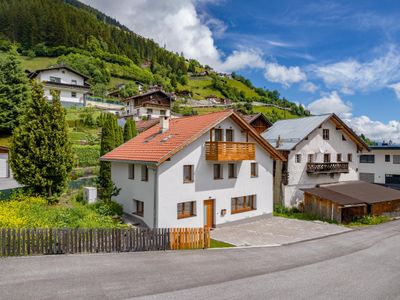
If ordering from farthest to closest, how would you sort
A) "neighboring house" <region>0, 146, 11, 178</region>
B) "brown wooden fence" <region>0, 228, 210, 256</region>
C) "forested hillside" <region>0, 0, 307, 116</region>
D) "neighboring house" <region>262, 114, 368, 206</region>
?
1. "forested hillside" <region>0, 0, 307, 116</region>
2. "neighboring house" <region>0, 146, 11, 178</region>
3. "neighboring house" <region>262, 114, 368, 206</region>
4. "brown wooden fence" <region>0, 228, 210, 256</region>

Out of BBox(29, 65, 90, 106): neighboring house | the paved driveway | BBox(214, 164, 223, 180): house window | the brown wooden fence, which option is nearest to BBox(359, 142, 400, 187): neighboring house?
the paved driveway

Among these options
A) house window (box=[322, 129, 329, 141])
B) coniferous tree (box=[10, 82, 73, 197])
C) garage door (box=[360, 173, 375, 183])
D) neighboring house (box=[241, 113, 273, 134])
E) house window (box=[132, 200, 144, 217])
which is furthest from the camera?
garage door (box=[360, 173, 375, 183])

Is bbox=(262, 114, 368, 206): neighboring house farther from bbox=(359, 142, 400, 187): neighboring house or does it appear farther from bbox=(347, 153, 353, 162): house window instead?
bbox=(359, 142, 400, 187): neighboring house

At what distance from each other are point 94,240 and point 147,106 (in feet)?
173

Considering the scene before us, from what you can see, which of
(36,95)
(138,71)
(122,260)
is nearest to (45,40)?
(138,71)

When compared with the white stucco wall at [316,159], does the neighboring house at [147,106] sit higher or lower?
higher

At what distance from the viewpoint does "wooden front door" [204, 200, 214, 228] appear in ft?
70.4

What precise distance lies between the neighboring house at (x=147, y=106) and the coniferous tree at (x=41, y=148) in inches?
1669

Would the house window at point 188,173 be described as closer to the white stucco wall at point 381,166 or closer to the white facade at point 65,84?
the white stucco wall at point 381,166

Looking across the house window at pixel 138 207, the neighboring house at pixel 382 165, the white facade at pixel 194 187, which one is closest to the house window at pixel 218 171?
the white facade at pixel 194 187

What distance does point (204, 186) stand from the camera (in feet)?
68.9

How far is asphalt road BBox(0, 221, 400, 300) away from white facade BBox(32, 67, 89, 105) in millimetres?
55061

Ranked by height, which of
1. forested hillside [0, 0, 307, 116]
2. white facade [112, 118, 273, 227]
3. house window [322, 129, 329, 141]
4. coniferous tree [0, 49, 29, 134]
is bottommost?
white facade [112, 118, 273, 227]

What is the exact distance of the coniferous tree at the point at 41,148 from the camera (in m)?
19.1
